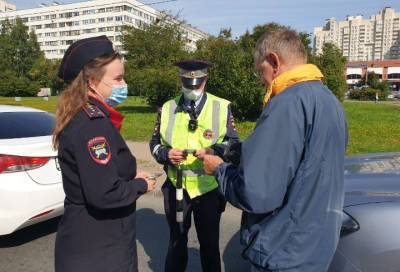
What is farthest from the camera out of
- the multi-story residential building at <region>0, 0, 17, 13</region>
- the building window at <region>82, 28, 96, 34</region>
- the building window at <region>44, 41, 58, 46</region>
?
the multi-story residential building at <region>0, 0, 17, 13</region>

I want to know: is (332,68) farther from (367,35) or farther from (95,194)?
(367,35)

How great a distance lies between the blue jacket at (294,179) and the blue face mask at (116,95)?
737 mm

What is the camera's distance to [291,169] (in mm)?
1655

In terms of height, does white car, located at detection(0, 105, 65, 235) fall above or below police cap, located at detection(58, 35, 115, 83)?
below

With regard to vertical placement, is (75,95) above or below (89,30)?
below

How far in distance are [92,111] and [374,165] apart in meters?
2.29

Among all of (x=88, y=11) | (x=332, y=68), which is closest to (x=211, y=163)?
(x=332, y=68)

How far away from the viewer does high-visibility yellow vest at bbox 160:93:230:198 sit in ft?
9.72

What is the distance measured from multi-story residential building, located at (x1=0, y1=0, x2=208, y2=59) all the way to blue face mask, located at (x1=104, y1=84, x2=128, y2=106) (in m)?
98.4

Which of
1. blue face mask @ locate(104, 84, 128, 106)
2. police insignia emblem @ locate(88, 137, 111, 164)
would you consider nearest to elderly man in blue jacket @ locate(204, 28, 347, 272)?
police insignia emblem @ locate(88, 137, 111, 164)

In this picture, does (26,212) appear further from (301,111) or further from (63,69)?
(301,111)

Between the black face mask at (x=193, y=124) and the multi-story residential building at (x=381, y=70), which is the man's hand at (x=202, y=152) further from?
the multi-story residential building at (x=381, y=70)

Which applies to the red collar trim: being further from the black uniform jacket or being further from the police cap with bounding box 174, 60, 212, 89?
the police cap with bounding box 174, 60, 212, 89

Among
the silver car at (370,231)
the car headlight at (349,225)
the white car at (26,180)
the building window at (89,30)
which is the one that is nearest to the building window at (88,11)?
the building window at (89,30)
